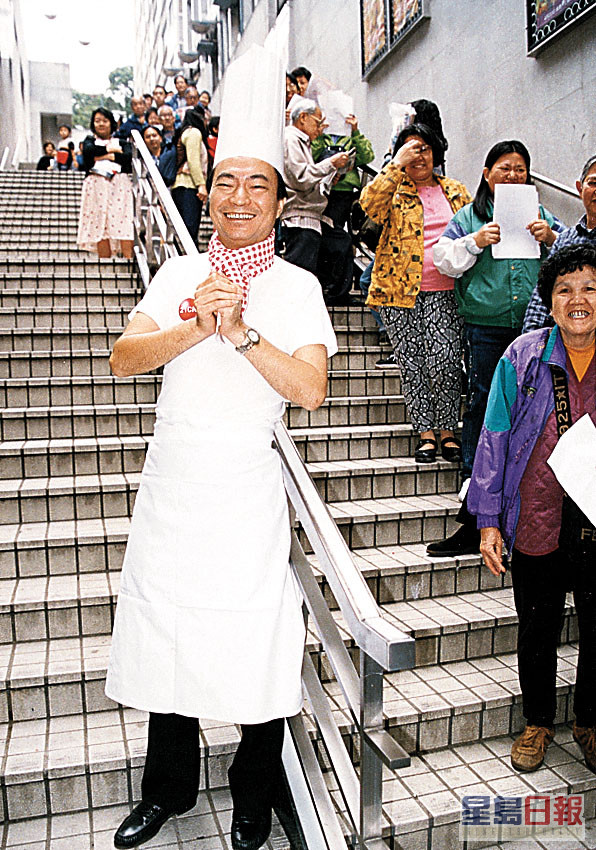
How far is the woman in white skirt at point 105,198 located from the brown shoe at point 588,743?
16.4 ft

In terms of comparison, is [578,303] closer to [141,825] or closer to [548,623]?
[548,623]

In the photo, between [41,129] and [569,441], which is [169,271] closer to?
[569,441]

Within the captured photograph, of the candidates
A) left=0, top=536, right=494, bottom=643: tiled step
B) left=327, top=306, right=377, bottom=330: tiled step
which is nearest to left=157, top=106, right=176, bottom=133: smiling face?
left=327, top=306, right=377, bottom=330: tiled step

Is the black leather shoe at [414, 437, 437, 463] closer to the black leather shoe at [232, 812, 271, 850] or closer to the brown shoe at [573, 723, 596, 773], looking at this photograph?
the brown shoe at [573, 723, 596, 773]

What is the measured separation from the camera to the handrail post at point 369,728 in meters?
1.46

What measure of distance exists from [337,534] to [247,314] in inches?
Answer: 22.9

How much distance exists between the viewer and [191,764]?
194cm

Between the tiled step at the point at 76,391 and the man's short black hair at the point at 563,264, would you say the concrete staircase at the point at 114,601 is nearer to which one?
the tiled step at the point at 76,391

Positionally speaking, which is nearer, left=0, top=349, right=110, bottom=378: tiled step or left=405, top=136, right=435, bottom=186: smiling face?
left=405, top=136, right=435, bottom=186: smiling face

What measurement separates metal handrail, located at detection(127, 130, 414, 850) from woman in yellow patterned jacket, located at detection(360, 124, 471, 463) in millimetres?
1685

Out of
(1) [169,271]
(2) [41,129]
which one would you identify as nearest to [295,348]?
(1) [169,271]

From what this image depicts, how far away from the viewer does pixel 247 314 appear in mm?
1790

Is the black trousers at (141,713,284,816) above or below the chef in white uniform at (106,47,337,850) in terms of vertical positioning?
below

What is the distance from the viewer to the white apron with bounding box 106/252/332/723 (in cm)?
175
